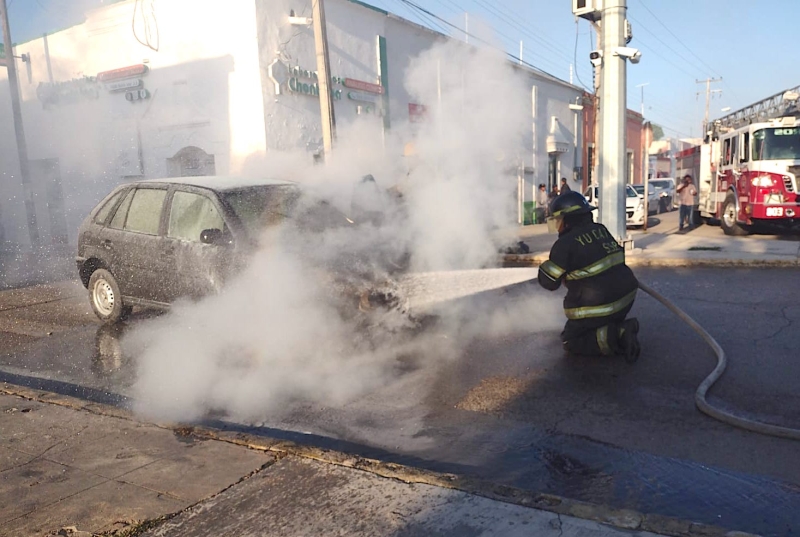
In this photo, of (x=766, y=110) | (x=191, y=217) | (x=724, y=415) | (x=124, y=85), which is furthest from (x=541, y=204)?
(x=724, y=415)

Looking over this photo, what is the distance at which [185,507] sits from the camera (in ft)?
10.2

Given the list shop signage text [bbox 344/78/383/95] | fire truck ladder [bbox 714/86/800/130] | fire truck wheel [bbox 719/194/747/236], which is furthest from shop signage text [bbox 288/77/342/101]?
fire truck ladder [bbox 714/86/800/130]

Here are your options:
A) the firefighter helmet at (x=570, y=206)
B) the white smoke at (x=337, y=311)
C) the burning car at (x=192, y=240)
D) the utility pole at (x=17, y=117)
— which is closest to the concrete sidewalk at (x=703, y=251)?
the white smoke at (x=337, y=311)

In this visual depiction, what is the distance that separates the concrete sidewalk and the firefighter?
4891mm

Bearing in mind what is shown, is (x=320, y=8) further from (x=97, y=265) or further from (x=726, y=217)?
(x=726, y=217)

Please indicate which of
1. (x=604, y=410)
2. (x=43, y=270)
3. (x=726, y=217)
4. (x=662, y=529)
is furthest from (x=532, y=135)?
(x=662, y=529)

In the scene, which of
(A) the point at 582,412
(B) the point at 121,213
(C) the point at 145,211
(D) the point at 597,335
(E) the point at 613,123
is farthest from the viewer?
(E) the point at 613,123

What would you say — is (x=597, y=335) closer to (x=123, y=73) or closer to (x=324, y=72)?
(x=324, y=72)

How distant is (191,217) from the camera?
250 inches

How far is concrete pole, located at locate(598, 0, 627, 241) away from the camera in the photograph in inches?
448

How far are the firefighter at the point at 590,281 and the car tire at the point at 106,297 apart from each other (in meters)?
4.93

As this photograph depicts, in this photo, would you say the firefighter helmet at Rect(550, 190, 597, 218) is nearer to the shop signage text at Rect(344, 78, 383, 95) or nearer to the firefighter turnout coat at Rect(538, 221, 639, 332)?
the firefighter turnout coat at Rect(538, 221, 639, 332)

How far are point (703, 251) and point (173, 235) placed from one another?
9.60m

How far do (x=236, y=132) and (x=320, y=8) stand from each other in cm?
340
